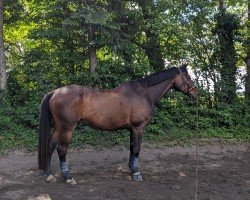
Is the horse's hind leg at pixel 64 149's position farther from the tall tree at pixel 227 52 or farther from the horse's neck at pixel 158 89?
the tall tree at pixel 227 52

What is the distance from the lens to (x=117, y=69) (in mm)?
10516

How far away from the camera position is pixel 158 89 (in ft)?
22.5

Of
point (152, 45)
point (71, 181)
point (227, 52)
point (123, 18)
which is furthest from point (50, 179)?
point (227, 52)

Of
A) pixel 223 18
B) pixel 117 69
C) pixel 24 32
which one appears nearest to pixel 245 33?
pixel 223 18

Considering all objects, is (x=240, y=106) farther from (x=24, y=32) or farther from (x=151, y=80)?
(x=24, y=32)

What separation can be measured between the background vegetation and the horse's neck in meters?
2.72

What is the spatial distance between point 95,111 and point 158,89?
1.39 meters

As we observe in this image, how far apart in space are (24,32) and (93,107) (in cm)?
924

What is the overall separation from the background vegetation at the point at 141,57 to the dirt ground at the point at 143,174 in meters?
0.98

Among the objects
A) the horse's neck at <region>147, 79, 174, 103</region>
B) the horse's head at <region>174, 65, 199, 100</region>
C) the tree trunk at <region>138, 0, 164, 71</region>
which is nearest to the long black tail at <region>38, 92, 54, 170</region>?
the horse's neck at <region>147, 79, 174, 103</region>

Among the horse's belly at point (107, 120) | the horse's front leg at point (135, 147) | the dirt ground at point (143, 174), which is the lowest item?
the dirt ground at point (143, 174)

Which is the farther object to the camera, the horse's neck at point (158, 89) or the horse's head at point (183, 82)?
the horse's head at point (183, 82)

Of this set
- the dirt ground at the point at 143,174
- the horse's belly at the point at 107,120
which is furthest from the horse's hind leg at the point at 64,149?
the horse's belly at the point at 107,120

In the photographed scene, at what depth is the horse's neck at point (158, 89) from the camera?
268 inches
